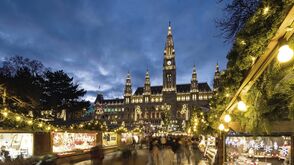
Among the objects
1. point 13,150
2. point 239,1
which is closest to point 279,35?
point 239,1

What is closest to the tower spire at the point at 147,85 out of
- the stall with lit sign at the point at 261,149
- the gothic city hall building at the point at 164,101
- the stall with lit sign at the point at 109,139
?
the gothic city hall building at the point at 164,101

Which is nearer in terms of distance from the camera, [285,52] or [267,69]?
[285,52]

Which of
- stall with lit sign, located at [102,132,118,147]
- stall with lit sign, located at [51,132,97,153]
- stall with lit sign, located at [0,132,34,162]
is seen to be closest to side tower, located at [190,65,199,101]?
stall with lit sign, located at [102,132,118,147]

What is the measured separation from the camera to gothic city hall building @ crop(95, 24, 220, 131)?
16562cm

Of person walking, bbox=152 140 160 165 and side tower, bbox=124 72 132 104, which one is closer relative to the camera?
person walking, bbox=152 140 160 165

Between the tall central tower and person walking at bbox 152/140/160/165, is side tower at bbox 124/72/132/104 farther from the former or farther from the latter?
person walking at bbox 152/140/160/165

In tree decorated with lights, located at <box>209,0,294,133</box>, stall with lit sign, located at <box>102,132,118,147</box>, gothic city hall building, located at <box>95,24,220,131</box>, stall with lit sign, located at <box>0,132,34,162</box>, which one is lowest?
stall with lit sign, located at <box>102,132,118,147</box>

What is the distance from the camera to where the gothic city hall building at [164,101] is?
543 ft

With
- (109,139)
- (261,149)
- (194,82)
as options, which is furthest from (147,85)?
(261,149)

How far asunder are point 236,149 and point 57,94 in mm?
46448

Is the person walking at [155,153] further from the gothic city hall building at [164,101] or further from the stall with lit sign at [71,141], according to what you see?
the gothic city hall building at [164,101]

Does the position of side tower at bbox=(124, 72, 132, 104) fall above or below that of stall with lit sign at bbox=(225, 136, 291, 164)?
above

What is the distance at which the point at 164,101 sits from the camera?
170 metres

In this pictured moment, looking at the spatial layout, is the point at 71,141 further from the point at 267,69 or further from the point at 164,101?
the point at 164,101
